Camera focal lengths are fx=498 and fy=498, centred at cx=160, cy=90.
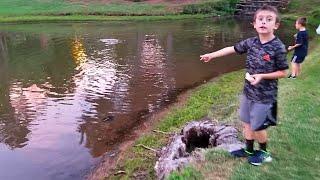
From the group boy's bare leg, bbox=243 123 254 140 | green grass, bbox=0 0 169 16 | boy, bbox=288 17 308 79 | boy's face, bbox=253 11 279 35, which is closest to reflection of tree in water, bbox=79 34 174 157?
boy, bbox=288 17 308 79

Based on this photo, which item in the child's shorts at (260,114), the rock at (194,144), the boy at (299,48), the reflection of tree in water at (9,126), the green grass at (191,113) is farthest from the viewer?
the boy at (299,48)

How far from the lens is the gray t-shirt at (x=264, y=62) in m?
5.49

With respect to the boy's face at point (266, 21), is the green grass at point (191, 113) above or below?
below

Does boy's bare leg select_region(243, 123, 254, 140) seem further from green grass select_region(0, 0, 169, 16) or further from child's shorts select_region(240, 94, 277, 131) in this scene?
green grass select_region(0, 0, 169, 16)

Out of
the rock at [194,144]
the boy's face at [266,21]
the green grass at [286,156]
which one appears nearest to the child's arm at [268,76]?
the boy's face at [266,21]

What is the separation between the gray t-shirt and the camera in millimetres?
5492

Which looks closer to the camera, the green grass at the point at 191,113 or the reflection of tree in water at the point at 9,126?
the green grass at the point at 191,113

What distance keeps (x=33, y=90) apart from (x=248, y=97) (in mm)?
10660

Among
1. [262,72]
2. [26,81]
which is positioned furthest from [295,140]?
[26,81]

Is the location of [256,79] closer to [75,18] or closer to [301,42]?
[301,42]

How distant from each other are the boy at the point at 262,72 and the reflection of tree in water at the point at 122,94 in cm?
482

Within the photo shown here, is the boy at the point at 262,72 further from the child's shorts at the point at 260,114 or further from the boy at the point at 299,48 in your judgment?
the boy at the point at 299,48

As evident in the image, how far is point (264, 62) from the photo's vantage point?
18.2ft

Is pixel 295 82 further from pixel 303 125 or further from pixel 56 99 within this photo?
pixel 56 99
